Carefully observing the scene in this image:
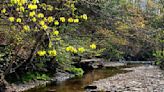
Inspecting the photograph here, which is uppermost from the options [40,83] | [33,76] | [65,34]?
[65,34]

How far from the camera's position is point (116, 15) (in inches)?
1606

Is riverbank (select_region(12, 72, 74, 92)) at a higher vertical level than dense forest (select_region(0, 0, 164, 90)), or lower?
lower

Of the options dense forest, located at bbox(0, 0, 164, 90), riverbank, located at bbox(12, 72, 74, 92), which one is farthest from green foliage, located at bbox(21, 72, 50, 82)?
riverbank, located at bbox(12, 72, 74, 92)

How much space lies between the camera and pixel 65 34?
106 ft

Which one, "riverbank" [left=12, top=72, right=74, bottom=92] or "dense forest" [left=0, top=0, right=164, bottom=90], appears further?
"riverbank" [left=12, top=72, right=74, bottom=92]

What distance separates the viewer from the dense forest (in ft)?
38.9

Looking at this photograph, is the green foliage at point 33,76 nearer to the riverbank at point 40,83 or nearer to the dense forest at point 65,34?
the dense forest at point 65,34

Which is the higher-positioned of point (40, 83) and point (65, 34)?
point (65, 34)

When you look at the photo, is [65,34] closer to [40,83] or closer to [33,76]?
[33,76]

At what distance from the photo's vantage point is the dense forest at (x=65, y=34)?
11844 mm

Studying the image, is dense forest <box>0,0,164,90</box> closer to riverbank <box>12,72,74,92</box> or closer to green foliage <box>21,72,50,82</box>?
green foliage <box>21,72,50,82</box>

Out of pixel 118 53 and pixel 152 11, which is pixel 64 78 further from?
pixel 152 11

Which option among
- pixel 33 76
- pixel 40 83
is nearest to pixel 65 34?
pixel 33 76

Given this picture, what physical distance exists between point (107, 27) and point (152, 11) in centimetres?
2814
